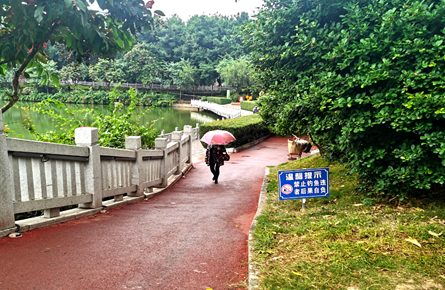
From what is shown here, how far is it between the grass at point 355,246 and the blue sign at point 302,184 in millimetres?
271

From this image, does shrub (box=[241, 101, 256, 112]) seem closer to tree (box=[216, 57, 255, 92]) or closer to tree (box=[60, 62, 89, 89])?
tree (box=[216, 57, 255, 92])

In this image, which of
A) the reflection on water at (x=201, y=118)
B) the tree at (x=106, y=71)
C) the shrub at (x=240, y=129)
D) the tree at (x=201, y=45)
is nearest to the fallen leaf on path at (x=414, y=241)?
the shrub at (x=240, y=129)

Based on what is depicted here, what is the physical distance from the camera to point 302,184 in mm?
4910

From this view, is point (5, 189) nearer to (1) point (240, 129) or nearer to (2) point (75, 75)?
(1) point (240, 129)

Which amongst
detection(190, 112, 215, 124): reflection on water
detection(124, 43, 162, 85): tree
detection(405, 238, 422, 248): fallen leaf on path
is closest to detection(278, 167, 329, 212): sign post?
detection(405, 238, 422, 248): fallen leaf on path

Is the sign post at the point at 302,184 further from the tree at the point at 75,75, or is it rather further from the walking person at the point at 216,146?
the tree at the point at 75,75

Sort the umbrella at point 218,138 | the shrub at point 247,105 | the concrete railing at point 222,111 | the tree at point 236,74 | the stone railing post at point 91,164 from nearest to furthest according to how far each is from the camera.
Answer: the stone railing post at point 91,164, the umbrella at point 218,138, the concrete railing at point 222,111, the shrub at point 247,105, the tree at point 236,74

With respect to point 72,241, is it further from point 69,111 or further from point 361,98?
point 69,111

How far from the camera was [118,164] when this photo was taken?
18.8 ft

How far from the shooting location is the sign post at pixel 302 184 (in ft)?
Answer: 16.0

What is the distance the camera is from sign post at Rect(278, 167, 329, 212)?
489cm

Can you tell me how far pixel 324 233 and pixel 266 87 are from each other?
354 cm

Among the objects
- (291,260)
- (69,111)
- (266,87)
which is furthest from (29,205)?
(266,87)

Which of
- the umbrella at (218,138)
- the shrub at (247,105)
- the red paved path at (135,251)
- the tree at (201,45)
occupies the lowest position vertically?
the red paved path at (135,251)
